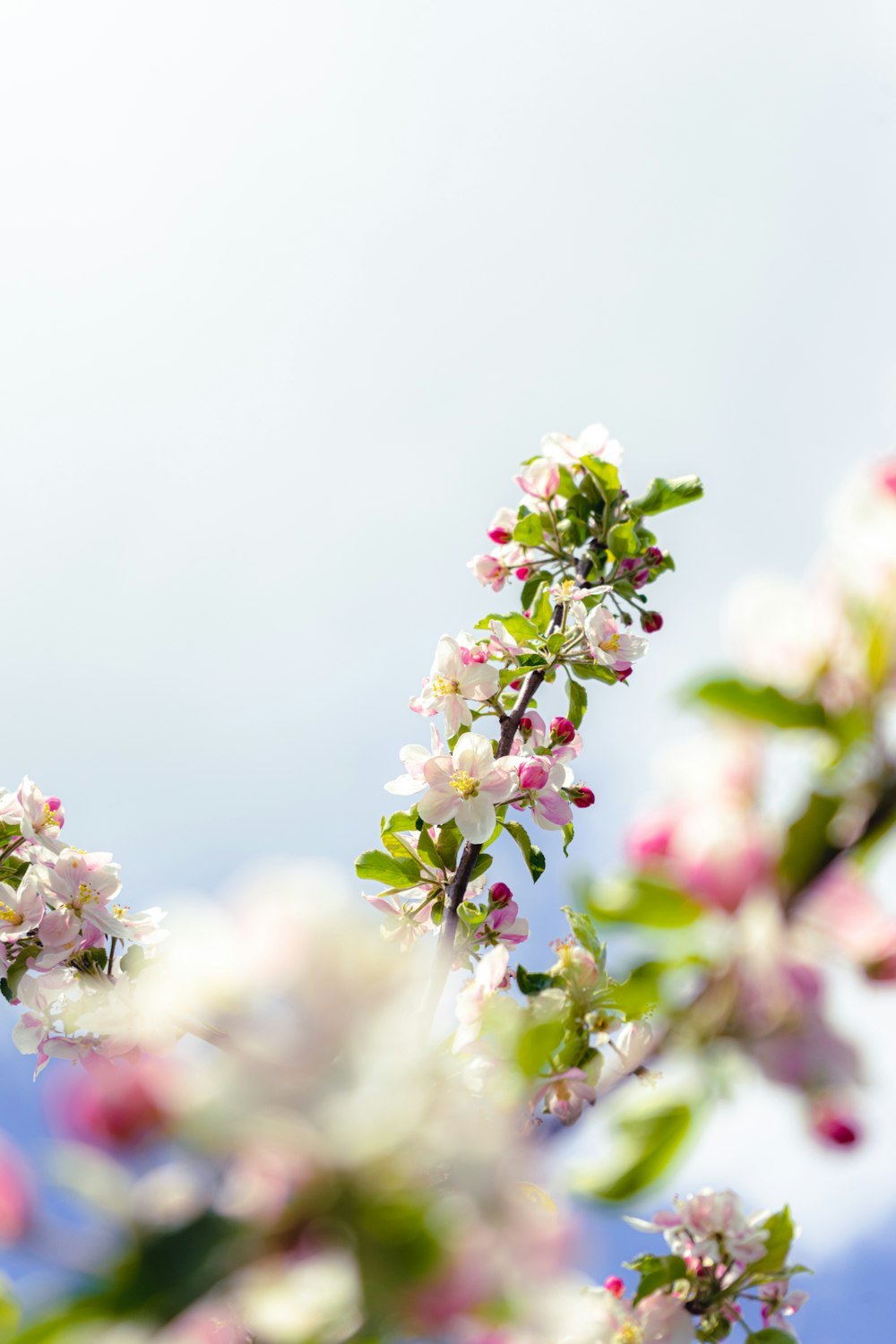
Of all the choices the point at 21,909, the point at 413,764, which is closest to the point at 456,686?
the point at 413,764

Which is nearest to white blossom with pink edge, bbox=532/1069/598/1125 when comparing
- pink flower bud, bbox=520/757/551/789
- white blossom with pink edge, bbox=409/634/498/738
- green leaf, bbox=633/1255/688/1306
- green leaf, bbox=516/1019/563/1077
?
green leaf, bbox=633/1255/688/1306

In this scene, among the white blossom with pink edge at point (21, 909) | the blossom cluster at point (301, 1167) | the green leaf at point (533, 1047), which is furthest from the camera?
the white blossom with pink edge at point (21, 909)

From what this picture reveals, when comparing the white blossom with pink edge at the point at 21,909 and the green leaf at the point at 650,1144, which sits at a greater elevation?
the white blossom with pink edge at the point at 21,909

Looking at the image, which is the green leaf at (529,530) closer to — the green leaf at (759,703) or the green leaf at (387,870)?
the green leaf at (387,870)

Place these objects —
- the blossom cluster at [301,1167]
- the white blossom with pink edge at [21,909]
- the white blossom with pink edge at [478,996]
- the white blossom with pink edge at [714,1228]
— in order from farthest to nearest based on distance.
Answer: the white blossom with pink edge at [21,909] → the white blossom with pink edge at [714,1228] → the white blossom with pink edge at [478,996] → the blossom cluster at [301,1167]

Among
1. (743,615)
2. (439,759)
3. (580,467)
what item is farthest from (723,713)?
(580,467)

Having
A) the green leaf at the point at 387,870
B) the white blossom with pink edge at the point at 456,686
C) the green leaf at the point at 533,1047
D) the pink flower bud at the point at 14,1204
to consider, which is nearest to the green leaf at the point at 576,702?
the white blossom with pink edge at the point at 456,686

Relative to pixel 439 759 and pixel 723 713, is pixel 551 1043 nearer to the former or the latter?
pixel 723 713

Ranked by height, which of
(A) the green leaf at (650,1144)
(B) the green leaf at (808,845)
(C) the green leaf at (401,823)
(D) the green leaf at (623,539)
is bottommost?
(A) the green leaf at (650,1144)
